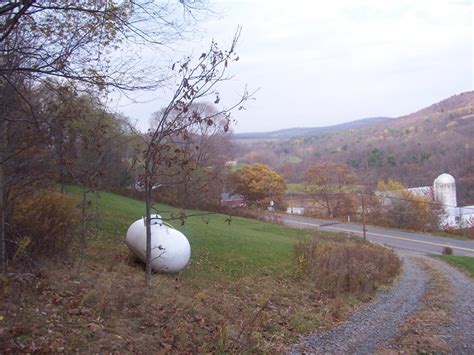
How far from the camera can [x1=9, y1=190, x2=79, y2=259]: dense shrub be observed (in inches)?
384

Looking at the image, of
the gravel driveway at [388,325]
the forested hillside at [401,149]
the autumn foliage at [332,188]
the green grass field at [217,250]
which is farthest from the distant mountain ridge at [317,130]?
the gravel driveway at [388,325]

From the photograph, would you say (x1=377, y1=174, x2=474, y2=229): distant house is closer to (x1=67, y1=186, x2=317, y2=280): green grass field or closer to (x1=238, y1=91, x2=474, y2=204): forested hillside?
(x1=238, y1=91, x2=474, y2=204): forested hillside

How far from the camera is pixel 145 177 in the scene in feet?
29.1

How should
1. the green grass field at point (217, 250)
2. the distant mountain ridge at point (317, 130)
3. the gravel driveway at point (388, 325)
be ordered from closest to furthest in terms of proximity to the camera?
the gravel driveway at point (388, 325), the green grass field at point (217, 250), the distant mountain ridge at point (317, 130)

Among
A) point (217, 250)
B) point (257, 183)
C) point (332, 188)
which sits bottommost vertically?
point (217, 250)

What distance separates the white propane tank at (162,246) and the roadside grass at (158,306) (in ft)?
1.16

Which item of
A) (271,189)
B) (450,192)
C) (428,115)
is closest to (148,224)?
(271,189)

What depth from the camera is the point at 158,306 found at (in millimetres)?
8625

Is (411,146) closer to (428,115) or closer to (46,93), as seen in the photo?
(428,115)

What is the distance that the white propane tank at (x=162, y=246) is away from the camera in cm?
1215

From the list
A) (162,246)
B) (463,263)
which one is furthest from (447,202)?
(162,246)

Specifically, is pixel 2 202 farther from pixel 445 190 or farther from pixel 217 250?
pixel 445 190

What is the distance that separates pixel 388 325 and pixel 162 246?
5349 millimetres

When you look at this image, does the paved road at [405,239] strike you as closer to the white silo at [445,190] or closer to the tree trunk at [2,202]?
the white silo at [445,190]
